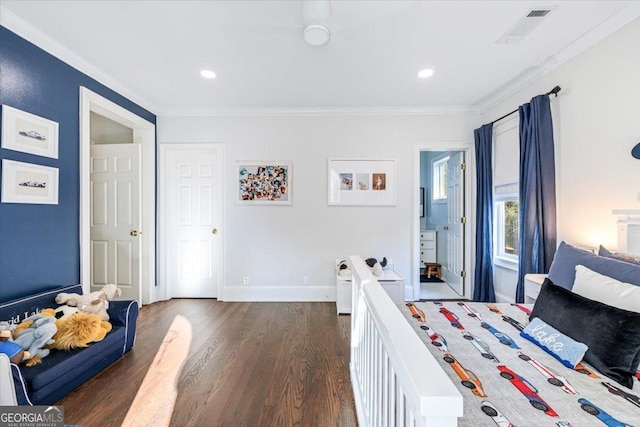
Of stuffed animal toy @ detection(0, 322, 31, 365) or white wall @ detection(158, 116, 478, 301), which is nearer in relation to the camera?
stuffed animal toy @ detection(0, 322, 31, 365)

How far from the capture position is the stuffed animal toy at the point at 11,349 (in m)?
1.54

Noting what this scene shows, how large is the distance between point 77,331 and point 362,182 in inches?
123

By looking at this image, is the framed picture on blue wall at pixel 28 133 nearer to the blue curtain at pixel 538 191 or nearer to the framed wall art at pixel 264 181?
the framed wall art at pixel 264 181

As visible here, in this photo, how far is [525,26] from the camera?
2.02 m

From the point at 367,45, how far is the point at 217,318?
3.12 meters

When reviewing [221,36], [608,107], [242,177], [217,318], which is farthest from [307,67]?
[217,318]

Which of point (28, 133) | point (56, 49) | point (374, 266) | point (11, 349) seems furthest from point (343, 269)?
point (56, 49)

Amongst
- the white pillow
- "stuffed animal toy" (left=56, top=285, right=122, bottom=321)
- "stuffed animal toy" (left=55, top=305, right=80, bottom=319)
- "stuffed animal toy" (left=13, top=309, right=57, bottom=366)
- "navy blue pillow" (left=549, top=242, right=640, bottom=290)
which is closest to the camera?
the white pillow

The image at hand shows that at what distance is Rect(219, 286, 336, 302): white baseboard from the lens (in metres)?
3.61

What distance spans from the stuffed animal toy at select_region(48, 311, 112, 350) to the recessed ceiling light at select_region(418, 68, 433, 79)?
351 cm

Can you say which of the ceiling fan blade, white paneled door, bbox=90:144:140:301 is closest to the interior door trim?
white paneled door, bbox=90:144:140:301

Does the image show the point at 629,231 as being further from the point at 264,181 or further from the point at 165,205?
the point at 165,205

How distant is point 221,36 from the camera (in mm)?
2119

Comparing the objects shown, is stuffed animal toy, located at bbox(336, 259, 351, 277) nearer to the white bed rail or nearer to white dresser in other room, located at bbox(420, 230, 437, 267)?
the white bed rail
